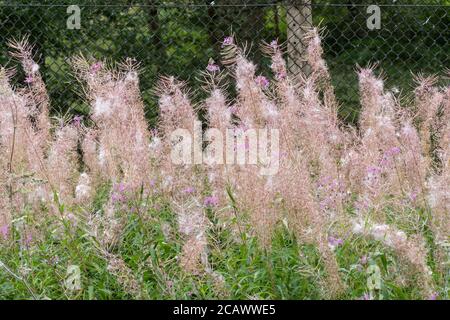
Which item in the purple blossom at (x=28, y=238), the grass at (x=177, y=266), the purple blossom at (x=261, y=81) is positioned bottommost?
the grass at (x=177, y=266)

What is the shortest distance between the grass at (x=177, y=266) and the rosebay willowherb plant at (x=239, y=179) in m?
0.03

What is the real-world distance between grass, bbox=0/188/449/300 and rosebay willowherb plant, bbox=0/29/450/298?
1.2 inches

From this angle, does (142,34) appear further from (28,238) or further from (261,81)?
(28,238)

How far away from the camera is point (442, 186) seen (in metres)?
3.05

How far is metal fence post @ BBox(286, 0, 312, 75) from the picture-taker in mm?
5742

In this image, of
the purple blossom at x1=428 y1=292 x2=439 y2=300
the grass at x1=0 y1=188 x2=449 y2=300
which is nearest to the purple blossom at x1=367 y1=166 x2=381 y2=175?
the grass at x1=0 y1=188 x2=449 y2=300

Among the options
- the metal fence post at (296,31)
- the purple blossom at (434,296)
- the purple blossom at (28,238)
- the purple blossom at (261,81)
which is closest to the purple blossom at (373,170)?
the purple blossom at (261,81)

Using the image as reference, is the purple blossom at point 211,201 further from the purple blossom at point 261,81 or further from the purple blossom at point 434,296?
the purple blossom at point 434,296

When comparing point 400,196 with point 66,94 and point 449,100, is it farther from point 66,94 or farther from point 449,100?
A: point 66,94

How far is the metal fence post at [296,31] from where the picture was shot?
5742 millimetres

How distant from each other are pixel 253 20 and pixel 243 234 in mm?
3615

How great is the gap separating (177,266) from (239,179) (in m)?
0.46

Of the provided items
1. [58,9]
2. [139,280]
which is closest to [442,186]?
[139,280]

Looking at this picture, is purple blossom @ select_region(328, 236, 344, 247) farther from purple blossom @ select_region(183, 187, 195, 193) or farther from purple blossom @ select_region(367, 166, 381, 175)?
purple blossom @ select_region(183, 187, 195, 193)
